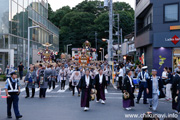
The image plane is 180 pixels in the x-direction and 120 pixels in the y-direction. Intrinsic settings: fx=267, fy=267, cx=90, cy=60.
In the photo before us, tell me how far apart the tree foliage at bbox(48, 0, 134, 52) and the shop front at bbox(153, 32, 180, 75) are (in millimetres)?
40856

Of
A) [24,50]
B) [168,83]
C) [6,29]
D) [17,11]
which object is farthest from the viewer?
[24,50]

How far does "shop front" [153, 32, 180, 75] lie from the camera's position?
23.8 m

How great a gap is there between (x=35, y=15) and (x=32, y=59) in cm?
782

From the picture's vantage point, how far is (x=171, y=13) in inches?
947

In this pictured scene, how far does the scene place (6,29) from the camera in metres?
31.7

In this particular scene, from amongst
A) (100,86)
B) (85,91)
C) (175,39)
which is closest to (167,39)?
(175,39)

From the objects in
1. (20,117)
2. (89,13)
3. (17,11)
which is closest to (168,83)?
(20,117)

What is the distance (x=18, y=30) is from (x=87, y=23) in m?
37.5

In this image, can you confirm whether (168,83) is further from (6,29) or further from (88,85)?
(6,29)

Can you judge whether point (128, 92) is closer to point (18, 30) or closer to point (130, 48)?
point (18, 30)

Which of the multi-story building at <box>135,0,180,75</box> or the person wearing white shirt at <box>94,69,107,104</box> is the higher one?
the multi-story building at <box>135,0,180,75</box>

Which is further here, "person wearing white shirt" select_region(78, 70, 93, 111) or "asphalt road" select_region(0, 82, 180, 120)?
"person wearing white shirt" select_region(78, 70, 93, 111)

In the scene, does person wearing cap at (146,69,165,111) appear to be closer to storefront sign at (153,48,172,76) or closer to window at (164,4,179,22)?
storefront sign at (153,48,172,76)

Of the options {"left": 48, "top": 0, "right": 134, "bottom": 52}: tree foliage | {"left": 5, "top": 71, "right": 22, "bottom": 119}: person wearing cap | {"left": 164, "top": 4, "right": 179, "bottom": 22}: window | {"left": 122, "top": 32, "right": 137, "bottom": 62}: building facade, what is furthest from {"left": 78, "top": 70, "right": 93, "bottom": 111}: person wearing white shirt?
{"left": 48, "top": 0, "right": 134, "bottom": 52}: tree foliage
